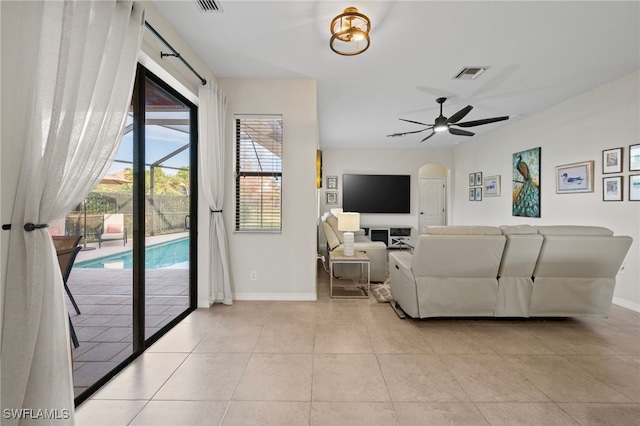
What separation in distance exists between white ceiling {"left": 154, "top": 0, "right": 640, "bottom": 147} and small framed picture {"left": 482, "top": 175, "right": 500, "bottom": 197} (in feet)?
5.95

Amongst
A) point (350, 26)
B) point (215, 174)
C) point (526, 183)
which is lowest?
point (215, 174)

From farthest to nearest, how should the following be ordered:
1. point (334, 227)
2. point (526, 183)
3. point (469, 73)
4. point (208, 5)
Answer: point (526, 183) → point (334, 227) → point (469, 73) → point (208, 5)

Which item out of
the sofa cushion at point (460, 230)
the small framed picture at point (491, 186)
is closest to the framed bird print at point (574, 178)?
the small framed picture at point (491, 186)

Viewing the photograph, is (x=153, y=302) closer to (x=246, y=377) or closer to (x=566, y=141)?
(x=246, y=377)

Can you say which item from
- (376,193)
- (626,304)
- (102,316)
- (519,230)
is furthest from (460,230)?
(376,193)

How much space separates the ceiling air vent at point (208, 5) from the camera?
2082mm

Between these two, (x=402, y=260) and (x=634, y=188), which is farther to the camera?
(x=634, y=188)

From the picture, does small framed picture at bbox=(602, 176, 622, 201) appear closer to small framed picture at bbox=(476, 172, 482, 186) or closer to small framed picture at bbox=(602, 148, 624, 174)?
small framed picture at bbox=(602, 148, 624, 174)

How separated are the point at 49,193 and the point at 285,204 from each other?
235 cm

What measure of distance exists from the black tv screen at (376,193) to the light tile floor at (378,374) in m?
Result: 4.66

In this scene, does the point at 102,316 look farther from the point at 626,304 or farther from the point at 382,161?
the point at 382,161

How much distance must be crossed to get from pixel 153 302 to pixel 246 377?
158 centimetres

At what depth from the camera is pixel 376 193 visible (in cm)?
728

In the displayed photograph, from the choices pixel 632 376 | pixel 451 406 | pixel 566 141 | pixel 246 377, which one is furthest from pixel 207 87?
pixel 566 141
